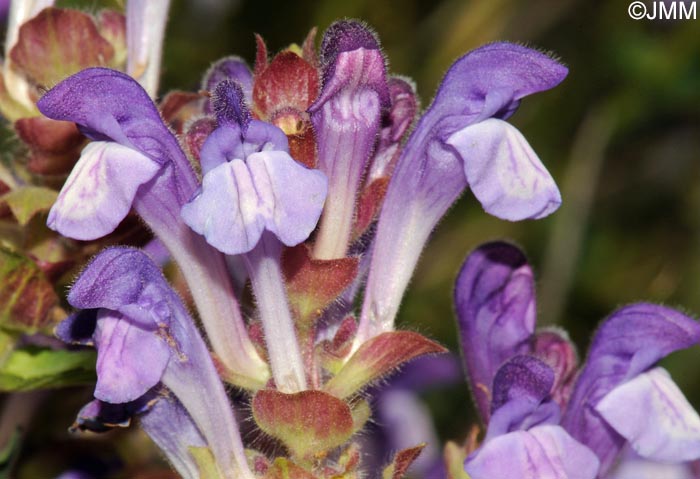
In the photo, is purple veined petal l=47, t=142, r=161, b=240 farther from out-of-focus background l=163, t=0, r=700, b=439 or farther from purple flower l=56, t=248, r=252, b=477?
out-of-focus background l=163, t=0, r=700, b=439

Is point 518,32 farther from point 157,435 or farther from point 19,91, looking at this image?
point 157,435

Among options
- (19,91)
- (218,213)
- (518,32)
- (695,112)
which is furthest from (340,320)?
(695,112)

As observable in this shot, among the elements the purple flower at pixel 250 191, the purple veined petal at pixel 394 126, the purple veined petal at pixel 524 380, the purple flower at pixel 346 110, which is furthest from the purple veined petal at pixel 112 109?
the purple veined petal at pixel 524 380

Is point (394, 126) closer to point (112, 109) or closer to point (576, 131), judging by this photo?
point (112, 109)

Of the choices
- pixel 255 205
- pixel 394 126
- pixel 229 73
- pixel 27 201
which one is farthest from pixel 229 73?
pixel 255 205

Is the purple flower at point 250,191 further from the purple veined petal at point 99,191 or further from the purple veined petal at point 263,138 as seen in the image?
the purple veined petal at point 99,191
